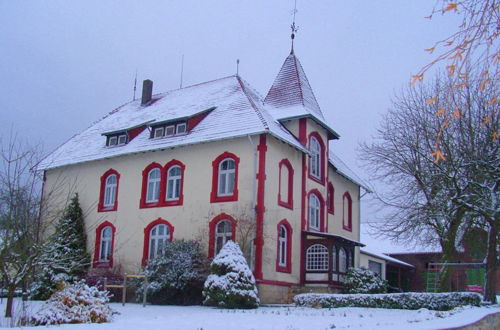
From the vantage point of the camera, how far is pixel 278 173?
23.0 m

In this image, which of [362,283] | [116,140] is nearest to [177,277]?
[362,283]

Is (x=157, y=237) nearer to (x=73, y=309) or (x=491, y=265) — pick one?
(x=73, y=309)

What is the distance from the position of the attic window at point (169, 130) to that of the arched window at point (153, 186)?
1631mm

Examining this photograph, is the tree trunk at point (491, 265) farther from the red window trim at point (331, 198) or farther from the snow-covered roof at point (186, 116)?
the red window trim at point (331, 198)

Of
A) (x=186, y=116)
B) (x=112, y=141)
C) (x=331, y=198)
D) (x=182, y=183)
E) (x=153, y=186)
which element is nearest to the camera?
(x=182, y=183)

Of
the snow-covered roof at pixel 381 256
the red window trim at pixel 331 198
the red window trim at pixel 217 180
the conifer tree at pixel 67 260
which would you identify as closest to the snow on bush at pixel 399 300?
the red window trim at pixel 217 180

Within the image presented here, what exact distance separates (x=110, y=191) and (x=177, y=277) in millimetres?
8249

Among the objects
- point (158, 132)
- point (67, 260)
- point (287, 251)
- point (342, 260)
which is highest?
point (158, 132)

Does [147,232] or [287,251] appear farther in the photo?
[147,232]

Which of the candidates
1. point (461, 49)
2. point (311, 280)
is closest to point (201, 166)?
point (311, 280)

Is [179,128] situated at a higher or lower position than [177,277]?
higher

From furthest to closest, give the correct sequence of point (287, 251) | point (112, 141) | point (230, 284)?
1. point (112, 141)
2. point (287, 251)
3. point (230, 284)

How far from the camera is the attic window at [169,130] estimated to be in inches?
976

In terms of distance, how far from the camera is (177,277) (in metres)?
20.4
